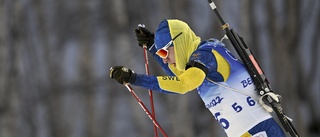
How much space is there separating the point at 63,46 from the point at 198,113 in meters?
1.19

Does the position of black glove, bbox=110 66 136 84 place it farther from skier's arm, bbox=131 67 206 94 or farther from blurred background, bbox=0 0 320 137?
blurred background, bbox=0 0 320 137

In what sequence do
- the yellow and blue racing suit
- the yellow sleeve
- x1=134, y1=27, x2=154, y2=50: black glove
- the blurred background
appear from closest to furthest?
the yellow sleeve < the yellow and blue racing suit < x1=134, y1=27, x2=154, y2=50: black glove < the blurred background

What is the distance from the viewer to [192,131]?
5.04 metres

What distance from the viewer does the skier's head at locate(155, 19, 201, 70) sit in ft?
8.64

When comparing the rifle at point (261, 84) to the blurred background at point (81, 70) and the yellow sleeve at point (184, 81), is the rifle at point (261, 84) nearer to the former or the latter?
the yellow sleeve at point (184, 81)

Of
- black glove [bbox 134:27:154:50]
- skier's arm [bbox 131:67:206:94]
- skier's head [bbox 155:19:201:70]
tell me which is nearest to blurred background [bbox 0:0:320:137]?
black glove [bbox 134:27:154:50]

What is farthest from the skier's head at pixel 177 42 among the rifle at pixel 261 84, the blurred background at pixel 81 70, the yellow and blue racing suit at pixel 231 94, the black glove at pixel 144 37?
the blurred background at pixel 81 70

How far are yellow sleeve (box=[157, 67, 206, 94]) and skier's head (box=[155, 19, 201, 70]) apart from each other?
187 millimetres

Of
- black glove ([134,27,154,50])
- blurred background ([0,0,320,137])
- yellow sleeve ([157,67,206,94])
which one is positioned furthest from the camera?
blurred background ([0,0,320,137])

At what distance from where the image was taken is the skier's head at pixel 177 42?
263 centimetres

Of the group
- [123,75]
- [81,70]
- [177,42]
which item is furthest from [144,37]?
[81,70]

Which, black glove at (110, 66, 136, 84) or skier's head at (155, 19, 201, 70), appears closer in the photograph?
black glove at (110, 66, 136, 84)

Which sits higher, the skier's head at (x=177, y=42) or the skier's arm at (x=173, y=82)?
the skier's head at (x=177, y=42)

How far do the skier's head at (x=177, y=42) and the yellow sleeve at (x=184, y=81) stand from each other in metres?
0.19
